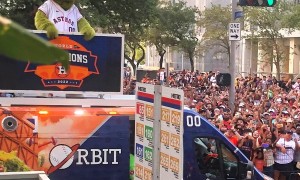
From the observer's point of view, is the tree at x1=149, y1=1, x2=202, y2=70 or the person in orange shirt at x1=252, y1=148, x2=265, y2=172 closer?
the person in orange shirt at x1=252, y1=148, x2=265, y2=172

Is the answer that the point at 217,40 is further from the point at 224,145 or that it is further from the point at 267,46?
the point at 224,145

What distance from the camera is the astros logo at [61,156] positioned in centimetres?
677

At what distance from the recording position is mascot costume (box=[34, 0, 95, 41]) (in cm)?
664

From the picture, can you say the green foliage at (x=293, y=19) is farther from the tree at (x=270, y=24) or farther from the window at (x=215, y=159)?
the window at (x=215, y=159)

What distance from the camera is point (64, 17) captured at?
6.91m

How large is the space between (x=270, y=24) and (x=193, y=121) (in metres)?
35.2

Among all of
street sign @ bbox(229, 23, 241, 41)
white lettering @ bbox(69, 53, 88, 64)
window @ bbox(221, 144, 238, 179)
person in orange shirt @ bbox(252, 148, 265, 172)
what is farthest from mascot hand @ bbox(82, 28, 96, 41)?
street sign @ bbox(229, 23, 241, 41)

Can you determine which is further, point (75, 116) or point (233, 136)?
point (233, 136)

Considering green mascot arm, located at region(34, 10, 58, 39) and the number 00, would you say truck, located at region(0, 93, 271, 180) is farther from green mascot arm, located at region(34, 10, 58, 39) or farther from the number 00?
green mascot arm, located at region(34, 10, 58, 39)

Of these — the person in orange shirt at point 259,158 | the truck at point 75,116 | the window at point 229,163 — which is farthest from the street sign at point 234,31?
the truck at point 75,116

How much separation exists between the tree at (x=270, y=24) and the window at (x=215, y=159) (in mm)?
33495

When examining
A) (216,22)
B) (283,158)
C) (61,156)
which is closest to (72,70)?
(61,156)

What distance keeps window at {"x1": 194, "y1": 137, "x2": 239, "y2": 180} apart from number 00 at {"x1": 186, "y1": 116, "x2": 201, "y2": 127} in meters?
0.21

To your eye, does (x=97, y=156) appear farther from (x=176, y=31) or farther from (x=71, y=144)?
(x=176, y=31)
